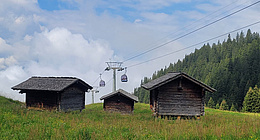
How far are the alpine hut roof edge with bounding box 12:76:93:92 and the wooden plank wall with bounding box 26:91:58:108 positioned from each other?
89 centimetres

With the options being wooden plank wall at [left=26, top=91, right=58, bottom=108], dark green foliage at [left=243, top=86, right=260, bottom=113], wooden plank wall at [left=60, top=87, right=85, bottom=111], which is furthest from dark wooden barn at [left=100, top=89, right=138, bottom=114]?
dark green foliage at [left=243, top=86, right=260, bottom=113]

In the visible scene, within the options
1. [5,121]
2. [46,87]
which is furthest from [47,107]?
[5,121]

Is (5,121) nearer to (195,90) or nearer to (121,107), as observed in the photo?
(195,90)

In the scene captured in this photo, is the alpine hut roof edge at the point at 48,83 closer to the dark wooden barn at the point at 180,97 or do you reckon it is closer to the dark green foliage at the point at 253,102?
the dark wooden barn at the point at 180,97

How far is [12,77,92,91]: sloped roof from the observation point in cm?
2627

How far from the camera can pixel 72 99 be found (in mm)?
28500

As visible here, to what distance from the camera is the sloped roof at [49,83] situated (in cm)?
2627

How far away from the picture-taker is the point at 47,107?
88.5 ft

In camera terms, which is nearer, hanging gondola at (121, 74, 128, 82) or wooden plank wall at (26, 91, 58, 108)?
wooden plank wall at (26, 91, 58, 108)

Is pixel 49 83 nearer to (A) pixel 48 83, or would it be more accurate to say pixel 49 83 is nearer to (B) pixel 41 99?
(A) pixel 48 83

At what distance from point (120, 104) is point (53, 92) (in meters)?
8.64

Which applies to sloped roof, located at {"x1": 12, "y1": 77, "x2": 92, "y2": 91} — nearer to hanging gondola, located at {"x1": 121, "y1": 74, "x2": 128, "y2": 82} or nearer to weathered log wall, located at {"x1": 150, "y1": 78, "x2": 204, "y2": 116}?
weathered log wall, located at {"x1": 150, "y1": 78, "x2": 204, "y2": 116}

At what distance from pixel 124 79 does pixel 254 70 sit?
94.3 metres

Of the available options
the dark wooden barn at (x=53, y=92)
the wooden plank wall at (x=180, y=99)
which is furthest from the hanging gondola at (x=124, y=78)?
the wooden plank wall at (x=180, y=99)
